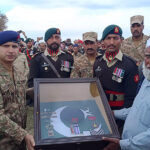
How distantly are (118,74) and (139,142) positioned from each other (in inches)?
51.1

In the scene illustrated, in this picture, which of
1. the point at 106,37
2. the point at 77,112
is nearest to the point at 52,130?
the point at 77,112

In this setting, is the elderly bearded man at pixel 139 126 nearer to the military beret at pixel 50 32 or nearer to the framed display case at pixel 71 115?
the framed display case at pixel 71 115

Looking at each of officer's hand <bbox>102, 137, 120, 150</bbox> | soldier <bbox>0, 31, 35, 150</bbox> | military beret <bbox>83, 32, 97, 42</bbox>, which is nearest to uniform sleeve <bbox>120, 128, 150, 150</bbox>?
officer's hand <bbox>102, 137, 120, 150</bbox>

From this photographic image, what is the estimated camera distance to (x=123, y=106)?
11.1 ft

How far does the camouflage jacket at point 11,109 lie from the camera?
8.43ft

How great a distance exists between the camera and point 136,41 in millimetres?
5797

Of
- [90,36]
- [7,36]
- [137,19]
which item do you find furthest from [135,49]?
[7,36]

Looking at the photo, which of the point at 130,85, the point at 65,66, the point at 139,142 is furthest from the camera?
the point at 65,66

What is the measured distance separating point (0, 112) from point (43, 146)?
2.02 ft

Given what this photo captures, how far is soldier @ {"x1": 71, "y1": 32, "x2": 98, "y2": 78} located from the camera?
4.23m

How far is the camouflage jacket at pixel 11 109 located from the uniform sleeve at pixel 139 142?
115cm

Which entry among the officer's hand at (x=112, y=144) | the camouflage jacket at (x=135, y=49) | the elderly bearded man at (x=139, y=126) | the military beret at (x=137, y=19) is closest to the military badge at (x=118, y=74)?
the elderly bearded man at (x=139, y=126)

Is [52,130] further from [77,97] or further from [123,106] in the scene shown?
[123,106]

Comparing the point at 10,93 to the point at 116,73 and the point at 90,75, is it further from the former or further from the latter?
the point at 90,75
